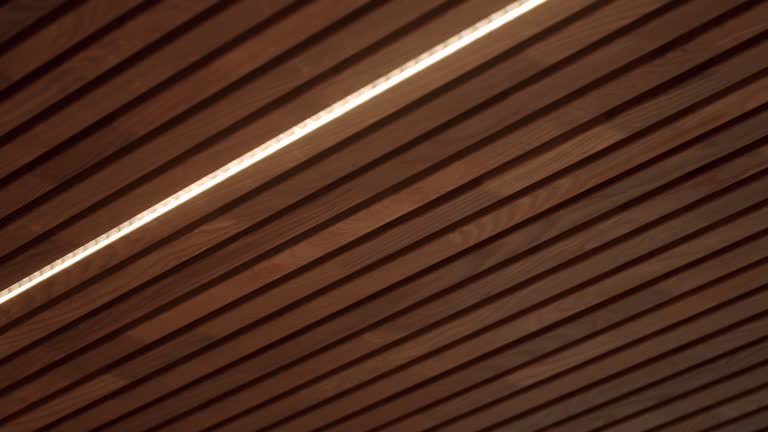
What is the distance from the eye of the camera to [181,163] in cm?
334

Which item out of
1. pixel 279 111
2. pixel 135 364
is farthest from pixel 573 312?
pixel 135 364

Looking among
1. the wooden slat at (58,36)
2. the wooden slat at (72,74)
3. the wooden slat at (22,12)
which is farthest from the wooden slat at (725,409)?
the wooden slat at (22,12)

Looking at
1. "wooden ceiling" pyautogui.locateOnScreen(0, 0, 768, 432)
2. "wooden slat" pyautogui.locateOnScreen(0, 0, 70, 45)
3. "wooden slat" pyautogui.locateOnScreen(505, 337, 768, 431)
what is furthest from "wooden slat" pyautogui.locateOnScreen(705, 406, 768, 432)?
"wooden slat" pyautogui.locateOnScreen(0, 0, 70, 45)

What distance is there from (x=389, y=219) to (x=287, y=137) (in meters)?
0.47

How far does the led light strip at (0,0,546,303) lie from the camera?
303 centimetres

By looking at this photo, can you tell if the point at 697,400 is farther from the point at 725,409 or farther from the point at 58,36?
the point at 58,36

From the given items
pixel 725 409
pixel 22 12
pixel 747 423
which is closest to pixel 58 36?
pixel 22 12

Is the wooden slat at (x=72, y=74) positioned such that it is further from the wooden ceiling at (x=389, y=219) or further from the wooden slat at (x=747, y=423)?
the wooden slat at (x=747, y=423)

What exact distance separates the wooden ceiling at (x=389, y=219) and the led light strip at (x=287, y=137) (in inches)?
1.3

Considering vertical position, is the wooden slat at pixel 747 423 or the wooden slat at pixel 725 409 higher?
the wooden slat at pixel 725 409

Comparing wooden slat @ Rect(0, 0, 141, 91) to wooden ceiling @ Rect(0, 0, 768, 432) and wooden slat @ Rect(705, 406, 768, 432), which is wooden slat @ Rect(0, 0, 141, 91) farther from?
wooden slat @ Rect(705, 406, 768, 432)

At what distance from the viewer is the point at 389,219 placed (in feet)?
11.3

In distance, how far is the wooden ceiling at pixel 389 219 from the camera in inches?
121

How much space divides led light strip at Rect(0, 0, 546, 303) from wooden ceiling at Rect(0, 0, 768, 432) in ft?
0.10
